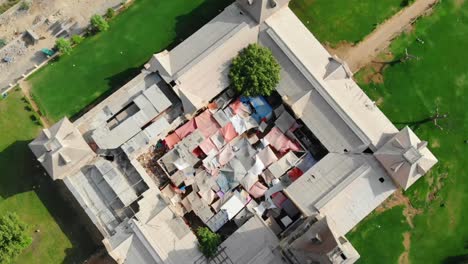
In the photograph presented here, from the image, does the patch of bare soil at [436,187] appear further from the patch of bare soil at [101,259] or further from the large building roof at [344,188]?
the patch of bare soil at [101,259]

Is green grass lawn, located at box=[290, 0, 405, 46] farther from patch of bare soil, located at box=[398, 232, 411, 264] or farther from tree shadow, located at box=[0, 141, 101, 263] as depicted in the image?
tree shadow, located at box=[0, 141, 101, 263]

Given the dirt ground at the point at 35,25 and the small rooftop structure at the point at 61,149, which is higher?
the dirt ground at the point at 35,25

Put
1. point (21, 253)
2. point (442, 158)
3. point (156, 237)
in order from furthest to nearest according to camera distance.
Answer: point (442, 158), point (21, 253), point (156, 237)

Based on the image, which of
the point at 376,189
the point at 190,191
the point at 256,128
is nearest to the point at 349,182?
the point at 376,189

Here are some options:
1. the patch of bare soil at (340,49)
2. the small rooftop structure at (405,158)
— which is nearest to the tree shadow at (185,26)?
the patch of bare soil at (340,49)

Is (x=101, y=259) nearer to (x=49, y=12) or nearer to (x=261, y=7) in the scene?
(x=49, y=12)

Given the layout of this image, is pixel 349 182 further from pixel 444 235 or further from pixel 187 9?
pixel 187 9
